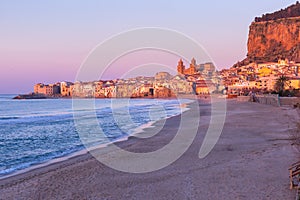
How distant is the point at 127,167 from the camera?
1002cm

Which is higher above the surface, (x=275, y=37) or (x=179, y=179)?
(x=275, y=37)

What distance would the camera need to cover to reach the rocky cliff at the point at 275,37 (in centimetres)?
16288

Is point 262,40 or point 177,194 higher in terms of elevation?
point 262,40

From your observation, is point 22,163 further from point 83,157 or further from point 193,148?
point 193,148

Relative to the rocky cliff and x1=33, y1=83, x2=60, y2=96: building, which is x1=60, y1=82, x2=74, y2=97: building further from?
the rocky cliff

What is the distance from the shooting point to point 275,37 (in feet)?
557

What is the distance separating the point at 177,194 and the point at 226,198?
3.33 ft

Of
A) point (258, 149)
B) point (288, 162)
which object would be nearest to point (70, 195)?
point (288, 162)

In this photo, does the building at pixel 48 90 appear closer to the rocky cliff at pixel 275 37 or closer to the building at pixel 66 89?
the building at pixel 66 89

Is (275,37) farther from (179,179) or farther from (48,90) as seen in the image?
(179,179)

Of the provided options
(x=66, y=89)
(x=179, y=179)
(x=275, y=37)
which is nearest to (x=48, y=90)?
(x=66, y=89)

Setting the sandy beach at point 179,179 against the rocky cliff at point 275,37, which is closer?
the sandy beach at point 179,179

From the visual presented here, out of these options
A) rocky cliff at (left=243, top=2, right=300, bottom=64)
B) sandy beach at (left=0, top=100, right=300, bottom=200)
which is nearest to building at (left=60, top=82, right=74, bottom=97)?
rocky cliff at (left=243, top=2, right=300, bottom=64)

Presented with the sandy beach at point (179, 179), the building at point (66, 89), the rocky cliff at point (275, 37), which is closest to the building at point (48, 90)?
the building at point (66, 89)
